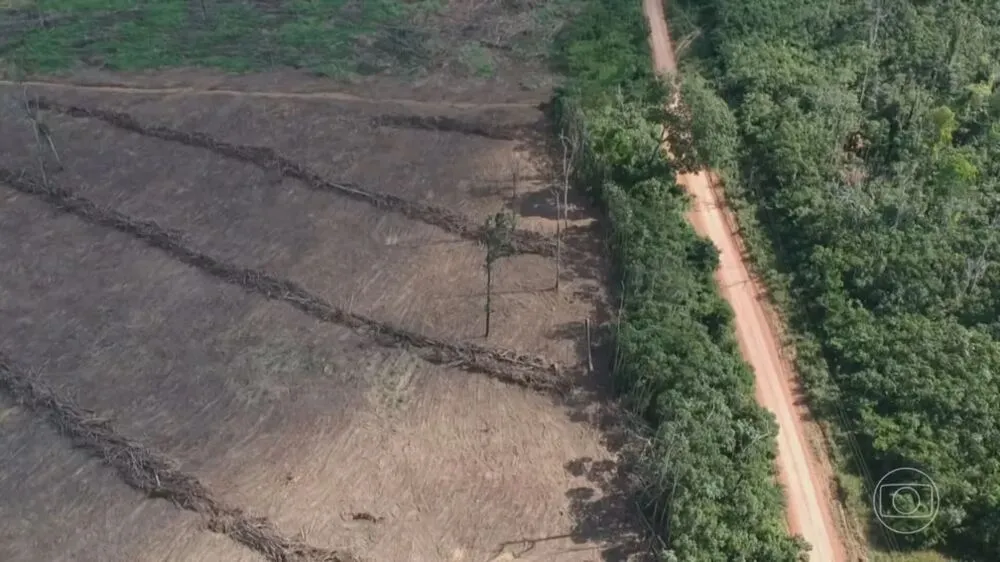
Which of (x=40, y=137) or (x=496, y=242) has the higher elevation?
(x=496, y=242)

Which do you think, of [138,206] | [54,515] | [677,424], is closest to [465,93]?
[138,206]

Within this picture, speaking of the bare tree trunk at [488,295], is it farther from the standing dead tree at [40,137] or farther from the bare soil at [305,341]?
the standing dead tree at [40,137]

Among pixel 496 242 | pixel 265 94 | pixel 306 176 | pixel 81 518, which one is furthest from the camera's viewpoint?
pixel 265 94

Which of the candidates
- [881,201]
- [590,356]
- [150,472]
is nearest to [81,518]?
[150,472]

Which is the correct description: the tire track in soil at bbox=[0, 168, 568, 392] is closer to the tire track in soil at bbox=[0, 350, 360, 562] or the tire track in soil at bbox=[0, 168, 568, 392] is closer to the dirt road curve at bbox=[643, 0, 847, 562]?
the dirt road curve at bbox=[643, 0, 847, 562]

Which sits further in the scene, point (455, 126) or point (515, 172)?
point (455, 126)

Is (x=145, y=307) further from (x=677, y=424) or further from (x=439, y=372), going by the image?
(x=677, y=424)

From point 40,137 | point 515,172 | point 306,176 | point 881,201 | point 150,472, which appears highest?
point 881,201

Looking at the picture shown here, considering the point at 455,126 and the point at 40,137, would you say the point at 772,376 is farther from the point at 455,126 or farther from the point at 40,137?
the point at 40,137

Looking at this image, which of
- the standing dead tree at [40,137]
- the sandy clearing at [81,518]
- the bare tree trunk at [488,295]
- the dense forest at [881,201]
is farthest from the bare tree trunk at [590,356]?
the standing dead tree at [40,137]
